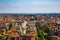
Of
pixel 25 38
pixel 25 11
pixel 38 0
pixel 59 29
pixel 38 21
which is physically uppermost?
pixel 38 0

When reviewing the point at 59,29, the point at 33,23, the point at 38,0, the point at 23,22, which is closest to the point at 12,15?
the point at 23,22

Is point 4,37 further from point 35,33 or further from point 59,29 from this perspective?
point 59,29

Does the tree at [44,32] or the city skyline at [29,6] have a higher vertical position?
the city skyline at [29,6]

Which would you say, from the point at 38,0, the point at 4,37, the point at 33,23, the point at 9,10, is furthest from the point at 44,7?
the point at 4,37

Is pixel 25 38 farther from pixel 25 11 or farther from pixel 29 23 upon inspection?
pixel 25 11

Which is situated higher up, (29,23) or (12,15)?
(12,15)

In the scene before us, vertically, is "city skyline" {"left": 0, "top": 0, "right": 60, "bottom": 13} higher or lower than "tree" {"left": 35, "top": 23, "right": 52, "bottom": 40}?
higher

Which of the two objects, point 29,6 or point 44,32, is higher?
point 29,6
